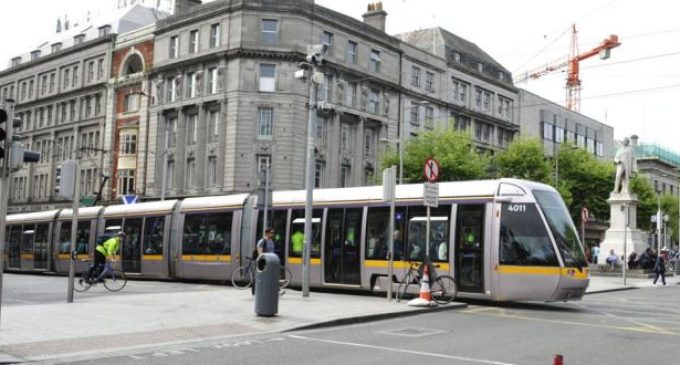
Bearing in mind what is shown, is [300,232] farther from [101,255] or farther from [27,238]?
[27,238]

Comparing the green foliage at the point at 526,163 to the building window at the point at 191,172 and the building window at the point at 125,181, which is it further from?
the building window at the point at 125,181

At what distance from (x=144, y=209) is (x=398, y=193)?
38.3 ft

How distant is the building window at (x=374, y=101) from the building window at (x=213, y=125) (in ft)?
37.1

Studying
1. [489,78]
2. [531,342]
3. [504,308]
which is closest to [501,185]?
[504,308]

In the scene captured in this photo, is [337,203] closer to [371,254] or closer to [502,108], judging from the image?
[371,254]

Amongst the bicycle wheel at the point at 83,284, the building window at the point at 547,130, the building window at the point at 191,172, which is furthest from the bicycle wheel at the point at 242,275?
the building window at the point at 547,130

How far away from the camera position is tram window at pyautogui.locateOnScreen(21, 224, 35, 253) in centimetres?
3216

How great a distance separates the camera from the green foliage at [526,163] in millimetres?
51344

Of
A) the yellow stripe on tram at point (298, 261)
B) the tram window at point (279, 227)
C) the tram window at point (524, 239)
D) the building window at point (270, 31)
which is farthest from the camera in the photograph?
the building window at point (270, 31)

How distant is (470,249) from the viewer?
16719 mm

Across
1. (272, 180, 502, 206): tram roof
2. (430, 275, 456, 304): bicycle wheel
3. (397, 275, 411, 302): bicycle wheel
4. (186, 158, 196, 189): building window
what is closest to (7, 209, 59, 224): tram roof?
(272, 180, 502, 206): tram roof

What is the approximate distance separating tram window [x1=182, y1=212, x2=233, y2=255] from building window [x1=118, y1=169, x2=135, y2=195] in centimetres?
3201

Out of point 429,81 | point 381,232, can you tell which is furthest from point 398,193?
point 429,81

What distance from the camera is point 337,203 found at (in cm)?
1986
